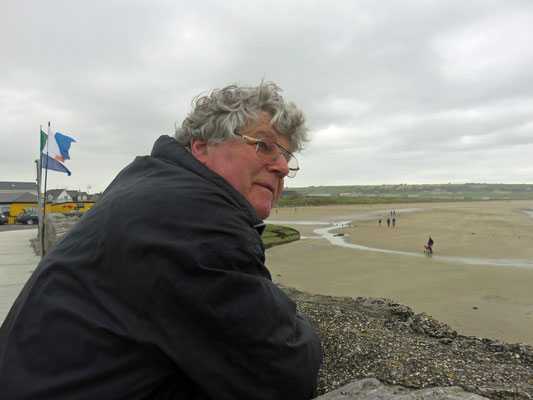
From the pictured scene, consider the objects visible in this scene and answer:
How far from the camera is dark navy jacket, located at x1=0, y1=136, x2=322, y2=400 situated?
1187 mm

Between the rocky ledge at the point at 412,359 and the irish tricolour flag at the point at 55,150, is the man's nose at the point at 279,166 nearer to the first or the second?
the rocky ledge at the point at 412,359

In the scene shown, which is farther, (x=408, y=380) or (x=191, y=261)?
(x=408, y=380)

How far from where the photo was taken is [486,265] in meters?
17.0

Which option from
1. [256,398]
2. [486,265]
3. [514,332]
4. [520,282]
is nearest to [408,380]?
[256,398]

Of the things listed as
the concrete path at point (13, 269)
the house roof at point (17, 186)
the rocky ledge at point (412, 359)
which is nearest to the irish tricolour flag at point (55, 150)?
the concrete path at point (13, 269)

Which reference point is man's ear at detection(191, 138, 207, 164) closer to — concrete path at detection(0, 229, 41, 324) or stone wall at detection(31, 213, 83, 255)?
stone wall at detection(31, 213, 83, 255)

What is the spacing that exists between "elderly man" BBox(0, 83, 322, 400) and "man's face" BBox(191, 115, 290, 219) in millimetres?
470

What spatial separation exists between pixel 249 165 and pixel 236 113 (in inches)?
12.8

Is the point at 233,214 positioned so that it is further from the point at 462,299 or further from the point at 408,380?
the point at 462,299

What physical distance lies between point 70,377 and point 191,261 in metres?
0.59

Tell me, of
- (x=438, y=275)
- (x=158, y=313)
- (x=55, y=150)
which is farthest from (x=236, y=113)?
(x=438, y=275)

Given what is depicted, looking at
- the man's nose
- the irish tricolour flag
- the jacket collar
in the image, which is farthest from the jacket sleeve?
the irish tricolour flag

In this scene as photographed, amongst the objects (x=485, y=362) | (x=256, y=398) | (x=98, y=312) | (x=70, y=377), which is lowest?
(x=485, y=362)

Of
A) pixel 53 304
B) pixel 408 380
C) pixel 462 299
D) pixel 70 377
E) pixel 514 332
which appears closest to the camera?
pixel 70 377
